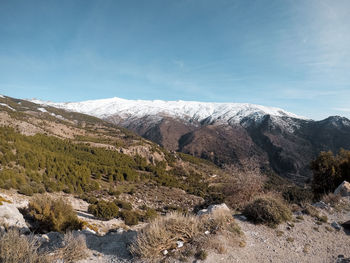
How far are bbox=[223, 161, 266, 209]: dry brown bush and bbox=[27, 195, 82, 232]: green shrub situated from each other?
10.6 metres

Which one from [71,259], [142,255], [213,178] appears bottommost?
[213,178]

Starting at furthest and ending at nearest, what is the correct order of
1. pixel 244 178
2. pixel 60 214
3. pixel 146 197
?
1. pixel 146 197
2. pixel 244 178
3. pixel 60 214

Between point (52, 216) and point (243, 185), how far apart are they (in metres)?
12.8

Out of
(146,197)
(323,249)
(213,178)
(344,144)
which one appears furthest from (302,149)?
(323,249)

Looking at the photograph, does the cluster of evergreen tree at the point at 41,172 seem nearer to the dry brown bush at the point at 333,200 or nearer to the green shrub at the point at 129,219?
the green shrub at the point at 129,219

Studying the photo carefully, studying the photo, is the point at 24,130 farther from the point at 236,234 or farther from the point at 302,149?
the point at 302,149

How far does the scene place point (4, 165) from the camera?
75.3 ft

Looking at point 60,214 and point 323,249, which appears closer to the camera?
point 323,249

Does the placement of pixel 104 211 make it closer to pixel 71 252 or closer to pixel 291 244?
pixel 71 252

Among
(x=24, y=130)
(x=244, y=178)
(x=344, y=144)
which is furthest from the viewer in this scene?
(x=344, y=144)

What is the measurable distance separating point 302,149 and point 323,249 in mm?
214478

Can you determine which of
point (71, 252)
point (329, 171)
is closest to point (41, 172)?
point (71, 252)

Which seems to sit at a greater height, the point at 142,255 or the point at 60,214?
the point at 142,255

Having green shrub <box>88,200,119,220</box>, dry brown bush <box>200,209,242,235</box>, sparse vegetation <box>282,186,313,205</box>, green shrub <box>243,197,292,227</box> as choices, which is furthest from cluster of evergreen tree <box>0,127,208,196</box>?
sparse vegetation <box>282,186,313,205</box>
